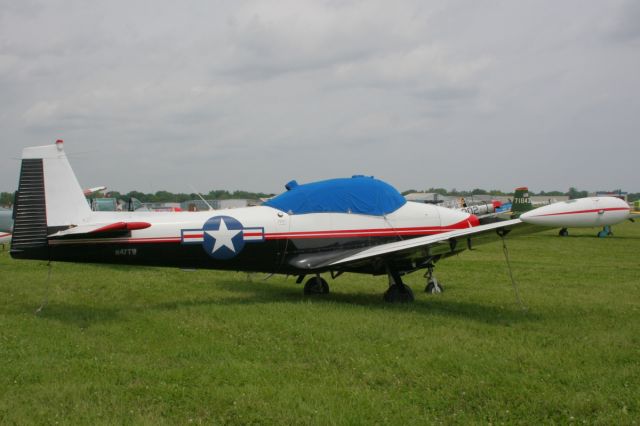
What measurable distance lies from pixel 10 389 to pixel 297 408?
251 centimetres

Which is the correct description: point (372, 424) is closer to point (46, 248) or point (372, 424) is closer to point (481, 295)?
point (46, 248)

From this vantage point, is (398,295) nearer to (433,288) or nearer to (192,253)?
(433,288)

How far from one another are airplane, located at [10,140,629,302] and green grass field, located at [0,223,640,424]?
28.2 inches

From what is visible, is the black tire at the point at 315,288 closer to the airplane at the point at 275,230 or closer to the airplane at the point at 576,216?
the airplane at the point at 275,230

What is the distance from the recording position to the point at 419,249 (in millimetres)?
8953

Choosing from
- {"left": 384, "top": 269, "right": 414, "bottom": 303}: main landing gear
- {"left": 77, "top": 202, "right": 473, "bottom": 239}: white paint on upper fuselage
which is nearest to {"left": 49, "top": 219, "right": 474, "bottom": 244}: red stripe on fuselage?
{"left": 77, "top": 202, "right": 473, "bottom": 239}: white paint on upper fuselage

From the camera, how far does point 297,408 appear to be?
4.61 m

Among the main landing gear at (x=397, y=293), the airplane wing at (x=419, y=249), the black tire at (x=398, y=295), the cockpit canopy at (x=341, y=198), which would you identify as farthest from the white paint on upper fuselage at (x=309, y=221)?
the black tire at (x=398, y=295)

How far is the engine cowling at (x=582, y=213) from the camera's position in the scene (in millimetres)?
7301

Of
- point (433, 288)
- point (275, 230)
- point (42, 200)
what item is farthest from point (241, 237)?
point (433, 288)

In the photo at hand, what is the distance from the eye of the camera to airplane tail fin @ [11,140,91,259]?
7867mm

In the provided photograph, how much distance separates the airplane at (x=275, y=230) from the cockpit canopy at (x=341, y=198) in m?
0.02

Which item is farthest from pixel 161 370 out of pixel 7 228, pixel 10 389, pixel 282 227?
pixel 7 228

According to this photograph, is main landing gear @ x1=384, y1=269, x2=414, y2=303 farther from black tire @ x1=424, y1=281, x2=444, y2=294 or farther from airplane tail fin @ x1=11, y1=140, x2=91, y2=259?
airplane tail fin @ x1=11, y1=140, x2=91, y2=259
